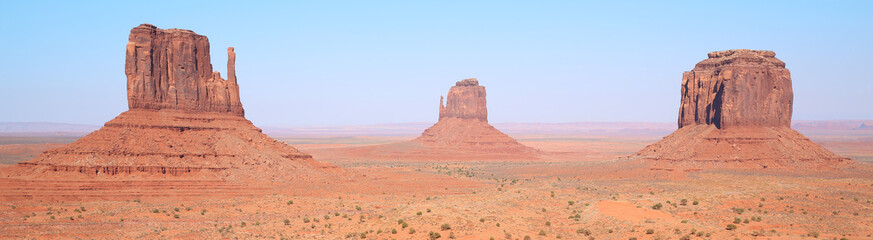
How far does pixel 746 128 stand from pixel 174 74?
5071cm

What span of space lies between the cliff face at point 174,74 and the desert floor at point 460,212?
8.57 metres

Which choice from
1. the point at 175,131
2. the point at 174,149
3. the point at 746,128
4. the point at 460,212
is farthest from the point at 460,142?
the point at 460,212

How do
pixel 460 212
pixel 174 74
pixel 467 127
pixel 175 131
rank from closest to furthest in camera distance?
pixel 460 212
pixel 175 131
pixel 174 74
pixel 467 127

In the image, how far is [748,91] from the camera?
6638 cm

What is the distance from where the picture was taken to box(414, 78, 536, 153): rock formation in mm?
116312

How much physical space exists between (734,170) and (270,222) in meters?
41.9

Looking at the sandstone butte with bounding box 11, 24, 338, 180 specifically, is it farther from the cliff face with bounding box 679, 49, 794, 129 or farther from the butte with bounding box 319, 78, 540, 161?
the butte with bounding box 319, 78, 540, 161

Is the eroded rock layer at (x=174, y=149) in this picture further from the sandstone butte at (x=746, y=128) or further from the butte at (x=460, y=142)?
the butte at (x=460, y=142)

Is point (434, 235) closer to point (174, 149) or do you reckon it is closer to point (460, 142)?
point (174, 149)

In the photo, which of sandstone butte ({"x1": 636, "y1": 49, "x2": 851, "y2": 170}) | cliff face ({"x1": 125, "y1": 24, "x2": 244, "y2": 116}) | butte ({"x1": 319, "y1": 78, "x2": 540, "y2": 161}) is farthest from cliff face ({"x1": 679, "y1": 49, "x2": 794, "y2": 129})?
cliff face ({"x1": 125, "y1": 24, "x2": 244, "y2": 116})

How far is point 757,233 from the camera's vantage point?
93.5 feet

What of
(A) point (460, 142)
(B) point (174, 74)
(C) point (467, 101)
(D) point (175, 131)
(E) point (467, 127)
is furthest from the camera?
(C) point (467, 101)

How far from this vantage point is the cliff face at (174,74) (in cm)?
4844

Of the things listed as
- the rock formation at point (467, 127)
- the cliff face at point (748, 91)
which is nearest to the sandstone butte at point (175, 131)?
the cliff face at point (748, 91)
